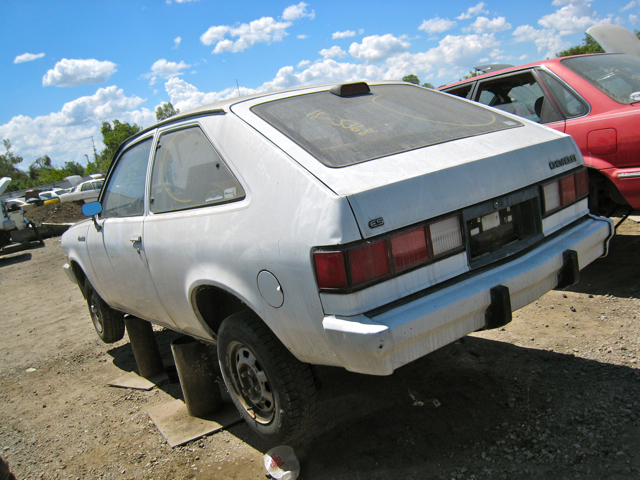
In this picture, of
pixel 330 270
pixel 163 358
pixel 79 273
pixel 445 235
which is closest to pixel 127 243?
pixel 163 358

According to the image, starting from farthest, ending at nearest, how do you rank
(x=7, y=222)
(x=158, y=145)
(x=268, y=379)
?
1. (x=7, y=222)
2. (x=158, y=145)
3. (x=268, y=379)

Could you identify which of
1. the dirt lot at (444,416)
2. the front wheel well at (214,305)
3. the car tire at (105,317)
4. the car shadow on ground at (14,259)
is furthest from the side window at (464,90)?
the car shadow on ground at (14,259)

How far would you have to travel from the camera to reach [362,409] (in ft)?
9.89

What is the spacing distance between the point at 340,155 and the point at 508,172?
0.84m

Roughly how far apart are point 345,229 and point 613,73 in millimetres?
4001

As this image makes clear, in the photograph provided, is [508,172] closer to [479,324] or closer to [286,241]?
[479,324]

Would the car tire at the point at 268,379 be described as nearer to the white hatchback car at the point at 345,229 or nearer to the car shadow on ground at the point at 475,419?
the white hatchback car at the point at 345,229

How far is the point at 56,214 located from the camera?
25.8m

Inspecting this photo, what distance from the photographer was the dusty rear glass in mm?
2426

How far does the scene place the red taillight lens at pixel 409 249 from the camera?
82.1 inches

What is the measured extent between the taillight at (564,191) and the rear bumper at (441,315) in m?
0.21

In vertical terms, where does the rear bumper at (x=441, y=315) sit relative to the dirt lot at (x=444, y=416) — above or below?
above

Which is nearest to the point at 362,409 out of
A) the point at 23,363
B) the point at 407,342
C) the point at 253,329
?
the point at 253,329

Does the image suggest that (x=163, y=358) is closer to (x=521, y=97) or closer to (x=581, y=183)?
(x=581, y=183)
